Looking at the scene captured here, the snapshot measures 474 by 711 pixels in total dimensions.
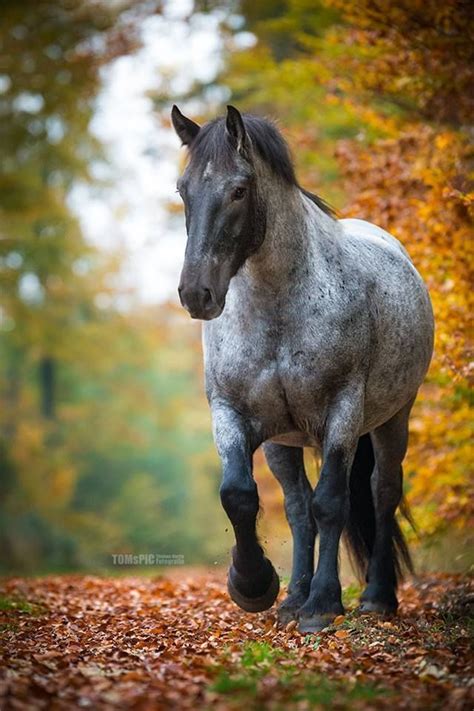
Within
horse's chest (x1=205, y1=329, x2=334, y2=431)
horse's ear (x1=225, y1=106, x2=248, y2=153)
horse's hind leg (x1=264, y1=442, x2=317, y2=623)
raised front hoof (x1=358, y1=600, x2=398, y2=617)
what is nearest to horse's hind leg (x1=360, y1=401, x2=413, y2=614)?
raised front hoof (x1=358, y1=600, x2=398, y2=617)

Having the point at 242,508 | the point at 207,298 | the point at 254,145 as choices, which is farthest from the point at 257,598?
the point at 254,145

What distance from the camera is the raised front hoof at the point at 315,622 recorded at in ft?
18.2

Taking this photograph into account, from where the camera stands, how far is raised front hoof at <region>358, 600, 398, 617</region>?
662 centimetres

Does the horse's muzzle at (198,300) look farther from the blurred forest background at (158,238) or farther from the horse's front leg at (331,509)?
the blurred forest background at (158,238)

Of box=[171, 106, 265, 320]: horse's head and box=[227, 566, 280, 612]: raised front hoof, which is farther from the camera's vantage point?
box=[227, 566, 280, 612]: raised front hoof

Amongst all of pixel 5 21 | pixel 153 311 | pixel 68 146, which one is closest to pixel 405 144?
pixel 5 21

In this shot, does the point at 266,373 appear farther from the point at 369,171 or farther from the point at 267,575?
the point at 369,171

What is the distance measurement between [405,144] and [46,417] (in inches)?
666

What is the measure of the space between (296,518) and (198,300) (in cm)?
220

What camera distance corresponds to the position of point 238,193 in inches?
216

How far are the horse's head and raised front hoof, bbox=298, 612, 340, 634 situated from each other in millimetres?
1927

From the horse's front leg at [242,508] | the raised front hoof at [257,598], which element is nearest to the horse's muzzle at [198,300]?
the horse's front leg at [242,508]

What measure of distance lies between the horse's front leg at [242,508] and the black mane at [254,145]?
5.06 feet

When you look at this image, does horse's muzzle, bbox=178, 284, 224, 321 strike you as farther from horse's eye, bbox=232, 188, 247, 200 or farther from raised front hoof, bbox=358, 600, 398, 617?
raised front hoof, bbox=358, 600, 398, 617
